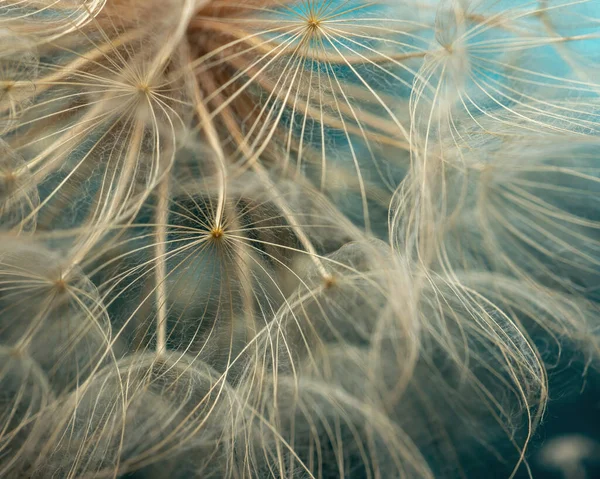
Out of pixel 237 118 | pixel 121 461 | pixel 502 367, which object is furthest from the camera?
pixel 237 118

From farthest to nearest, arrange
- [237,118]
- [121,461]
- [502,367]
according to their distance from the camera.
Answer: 1. [237,118]
2. [502,367]
3. [121,461]

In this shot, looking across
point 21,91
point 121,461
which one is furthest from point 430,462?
point 21,91

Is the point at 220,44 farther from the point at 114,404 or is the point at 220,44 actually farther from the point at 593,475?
the point at 593,475

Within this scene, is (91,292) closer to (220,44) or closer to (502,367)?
(220,44)

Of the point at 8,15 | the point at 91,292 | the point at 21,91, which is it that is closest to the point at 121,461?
the point at 91,292

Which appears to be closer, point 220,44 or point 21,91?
point 21,91

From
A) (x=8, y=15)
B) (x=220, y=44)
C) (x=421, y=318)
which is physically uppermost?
(x=220, y=44)

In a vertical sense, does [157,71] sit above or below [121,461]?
above
